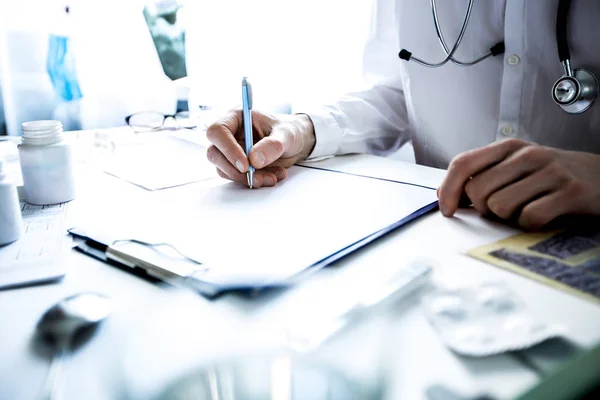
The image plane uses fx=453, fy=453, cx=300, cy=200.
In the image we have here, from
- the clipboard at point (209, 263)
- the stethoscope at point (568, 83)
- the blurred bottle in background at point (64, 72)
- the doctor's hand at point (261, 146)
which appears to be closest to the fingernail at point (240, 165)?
the doctor's hand at point (261, 146)

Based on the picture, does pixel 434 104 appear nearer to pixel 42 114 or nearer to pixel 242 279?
pixel 242 279

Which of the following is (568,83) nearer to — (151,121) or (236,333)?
(236,333)

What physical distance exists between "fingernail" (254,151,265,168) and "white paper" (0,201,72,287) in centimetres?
26

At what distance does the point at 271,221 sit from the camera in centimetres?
51

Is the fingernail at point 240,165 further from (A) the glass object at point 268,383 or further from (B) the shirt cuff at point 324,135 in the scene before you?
(A) the glass object at point 268,383

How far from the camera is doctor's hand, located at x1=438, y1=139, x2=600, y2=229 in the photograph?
1.51ft

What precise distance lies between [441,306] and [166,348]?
0.20 m

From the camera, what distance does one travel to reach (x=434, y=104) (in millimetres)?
888

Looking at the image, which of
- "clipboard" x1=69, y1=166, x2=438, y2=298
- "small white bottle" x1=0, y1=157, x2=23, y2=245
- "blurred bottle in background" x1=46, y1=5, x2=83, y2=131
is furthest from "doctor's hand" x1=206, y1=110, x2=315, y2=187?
"blurred bottle in background" x1=46, y1=5, x2=83, y2=131

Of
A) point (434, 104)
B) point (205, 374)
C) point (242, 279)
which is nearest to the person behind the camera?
point (205, 374)

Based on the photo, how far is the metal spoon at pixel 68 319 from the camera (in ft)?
1.01

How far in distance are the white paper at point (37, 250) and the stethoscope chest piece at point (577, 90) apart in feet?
2.12

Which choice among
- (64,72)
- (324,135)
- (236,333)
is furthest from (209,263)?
(64,72)

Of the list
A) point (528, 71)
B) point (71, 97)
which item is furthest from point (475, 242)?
point (71, 97)
